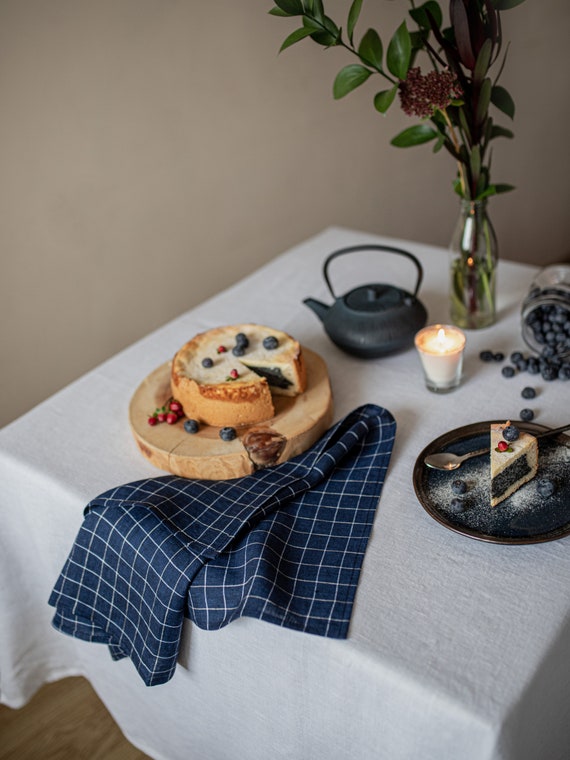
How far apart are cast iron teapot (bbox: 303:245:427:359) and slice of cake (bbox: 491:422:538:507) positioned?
1.19 feet

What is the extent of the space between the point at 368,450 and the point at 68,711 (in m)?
1.00

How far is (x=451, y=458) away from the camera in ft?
3.76

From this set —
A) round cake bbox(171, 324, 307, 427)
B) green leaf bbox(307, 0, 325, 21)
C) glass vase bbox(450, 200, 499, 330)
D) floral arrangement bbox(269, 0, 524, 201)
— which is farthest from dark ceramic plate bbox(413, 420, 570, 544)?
green leaf bbox(307, 0, 325, 21)

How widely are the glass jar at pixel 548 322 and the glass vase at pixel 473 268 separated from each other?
0.12 metres

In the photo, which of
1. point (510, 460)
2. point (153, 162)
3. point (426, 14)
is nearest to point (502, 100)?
point (426, 14)

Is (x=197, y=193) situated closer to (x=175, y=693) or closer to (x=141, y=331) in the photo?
(x=141, y=331)

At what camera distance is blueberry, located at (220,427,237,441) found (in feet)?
3.95

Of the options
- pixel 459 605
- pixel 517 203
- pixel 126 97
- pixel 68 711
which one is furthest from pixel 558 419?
pixel 517 203

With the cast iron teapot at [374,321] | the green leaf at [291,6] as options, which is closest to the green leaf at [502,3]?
the green leaf at [291,6]

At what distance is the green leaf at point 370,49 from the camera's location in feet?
4.42

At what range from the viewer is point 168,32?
217 centimetres

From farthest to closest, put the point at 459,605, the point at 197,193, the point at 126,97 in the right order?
the point at 197,193 < the point at 126,97 < the point at 459,605

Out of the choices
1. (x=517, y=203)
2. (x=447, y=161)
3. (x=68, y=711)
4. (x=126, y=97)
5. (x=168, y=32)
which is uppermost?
(x=168, y=32)

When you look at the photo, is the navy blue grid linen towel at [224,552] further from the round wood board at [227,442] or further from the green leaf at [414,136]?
the green leaf at [414,136]
